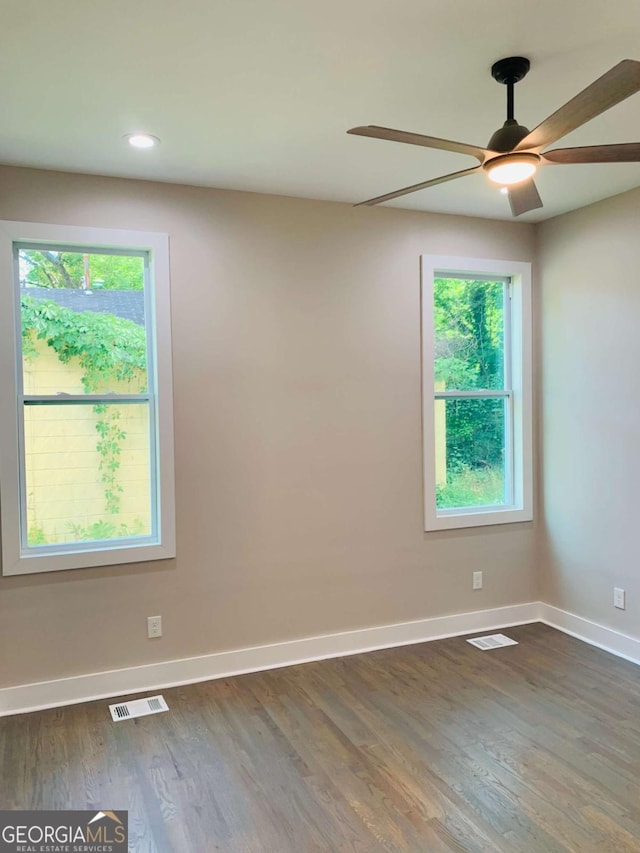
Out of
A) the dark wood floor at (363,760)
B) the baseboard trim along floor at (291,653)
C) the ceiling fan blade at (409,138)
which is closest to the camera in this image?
the ceiling fan blade at (409,138)

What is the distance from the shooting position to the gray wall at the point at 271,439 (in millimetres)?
3268

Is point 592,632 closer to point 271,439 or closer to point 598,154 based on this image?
point 271,439

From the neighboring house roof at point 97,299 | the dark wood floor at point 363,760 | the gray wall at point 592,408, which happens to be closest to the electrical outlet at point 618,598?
the gray wall at point 592,408

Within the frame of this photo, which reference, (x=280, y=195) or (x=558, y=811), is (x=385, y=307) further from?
(x=558, y=811)

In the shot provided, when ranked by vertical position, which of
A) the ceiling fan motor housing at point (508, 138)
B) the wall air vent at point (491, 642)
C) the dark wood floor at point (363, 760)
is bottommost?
the dark wood floor at point (363, 760)

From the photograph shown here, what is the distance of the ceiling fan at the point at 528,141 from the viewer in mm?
1670

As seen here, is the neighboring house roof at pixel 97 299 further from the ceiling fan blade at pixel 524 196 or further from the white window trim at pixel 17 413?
the ceiling fan blade at pixel 524 196

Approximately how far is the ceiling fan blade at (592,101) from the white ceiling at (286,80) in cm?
38

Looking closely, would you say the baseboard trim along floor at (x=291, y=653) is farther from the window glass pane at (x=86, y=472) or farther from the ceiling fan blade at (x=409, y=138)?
the ceiling fan blade at (x=409, y=138)

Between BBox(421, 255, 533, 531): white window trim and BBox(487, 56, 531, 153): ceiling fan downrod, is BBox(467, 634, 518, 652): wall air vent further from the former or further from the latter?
BBox(487, 56, 531, 153): ceiling fan downrod

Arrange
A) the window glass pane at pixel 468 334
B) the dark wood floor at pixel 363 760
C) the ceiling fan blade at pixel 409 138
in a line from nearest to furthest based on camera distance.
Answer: the ceiling fan blade at pixel 409 138 < the dark wood floor at pixel 363 760 < the window glass pane at pixel 468 334

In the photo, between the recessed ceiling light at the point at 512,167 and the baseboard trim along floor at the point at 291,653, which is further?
the baseboard trim along floor at the point at 291,653

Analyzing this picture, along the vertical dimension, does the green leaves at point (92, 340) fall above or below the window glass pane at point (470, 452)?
above

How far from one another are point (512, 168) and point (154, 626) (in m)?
2.82
